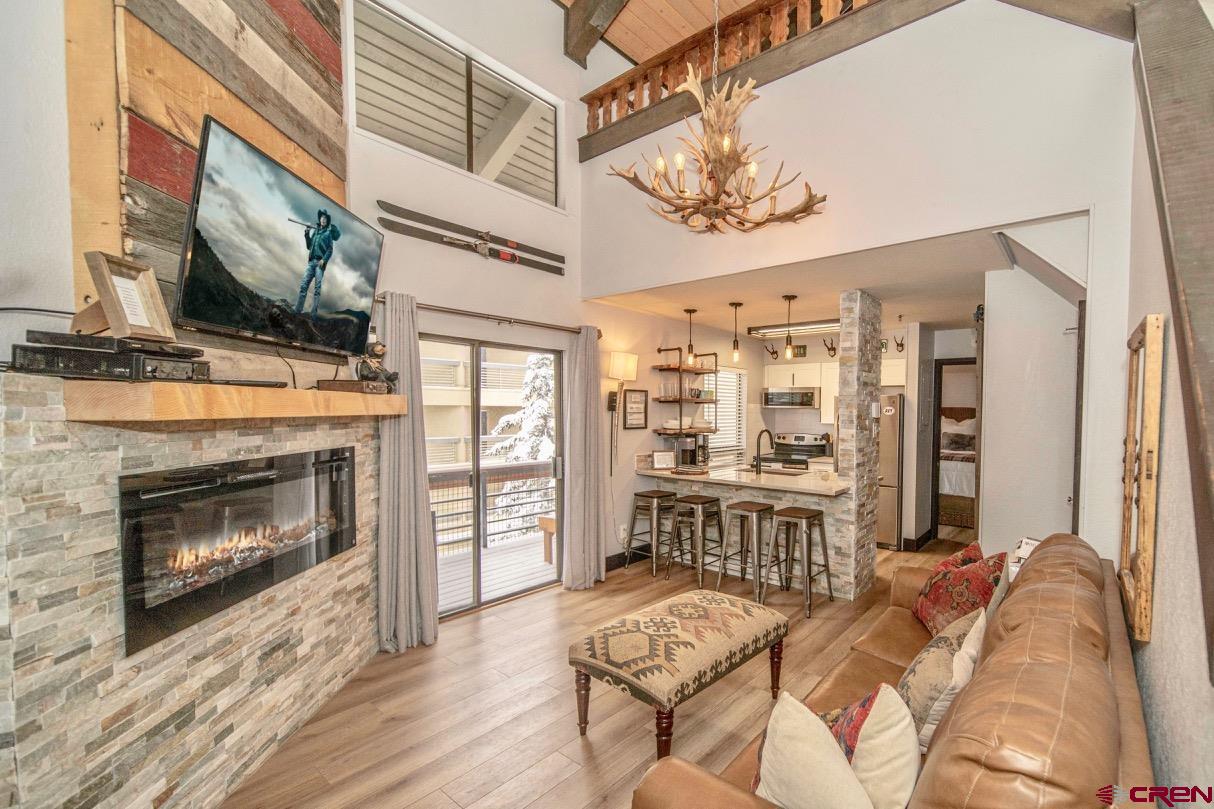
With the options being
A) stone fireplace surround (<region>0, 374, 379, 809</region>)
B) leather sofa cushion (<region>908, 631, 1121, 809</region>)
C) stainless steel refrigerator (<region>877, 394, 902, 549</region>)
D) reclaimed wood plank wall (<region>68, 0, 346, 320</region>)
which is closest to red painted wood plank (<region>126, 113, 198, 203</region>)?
reclaimed wood plank wall (<region>68, 0, 346, 320</region>)

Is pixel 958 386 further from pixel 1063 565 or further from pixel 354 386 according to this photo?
pixel 354 386

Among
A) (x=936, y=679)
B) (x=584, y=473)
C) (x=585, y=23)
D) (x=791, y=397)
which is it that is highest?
(x=585, y=23)

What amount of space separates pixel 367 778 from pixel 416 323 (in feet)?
8.15

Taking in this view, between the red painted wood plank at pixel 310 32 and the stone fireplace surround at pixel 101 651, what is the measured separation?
2080mm

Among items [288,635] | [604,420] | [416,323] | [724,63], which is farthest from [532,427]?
[724,63]

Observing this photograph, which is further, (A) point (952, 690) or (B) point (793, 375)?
(B) point (793, 375)

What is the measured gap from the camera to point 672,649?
2.33 meters

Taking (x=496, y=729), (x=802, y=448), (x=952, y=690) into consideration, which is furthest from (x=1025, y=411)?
(x=496, y=729)

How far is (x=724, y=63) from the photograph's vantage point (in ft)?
13.1

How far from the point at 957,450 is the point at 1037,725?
6.99m

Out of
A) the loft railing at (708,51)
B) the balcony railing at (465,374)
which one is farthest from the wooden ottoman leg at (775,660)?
the loft railing at (708,51)

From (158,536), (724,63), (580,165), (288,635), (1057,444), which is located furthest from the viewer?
(580,165)

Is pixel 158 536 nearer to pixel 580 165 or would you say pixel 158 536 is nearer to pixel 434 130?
pixel 434 130

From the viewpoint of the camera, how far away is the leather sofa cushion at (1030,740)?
78 centimetres
